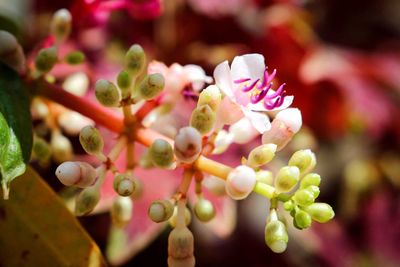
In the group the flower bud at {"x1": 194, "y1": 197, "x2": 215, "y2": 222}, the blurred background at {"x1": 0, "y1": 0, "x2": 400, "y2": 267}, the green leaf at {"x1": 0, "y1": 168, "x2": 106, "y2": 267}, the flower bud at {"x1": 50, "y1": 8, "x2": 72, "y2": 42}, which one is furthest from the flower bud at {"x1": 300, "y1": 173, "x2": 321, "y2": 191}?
the blurred background at {"x1": 0, "y1": 0, "x2": 400, "y2": 267}

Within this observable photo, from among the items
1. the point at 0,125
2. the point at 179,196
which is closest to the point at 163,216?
the point at 179,196

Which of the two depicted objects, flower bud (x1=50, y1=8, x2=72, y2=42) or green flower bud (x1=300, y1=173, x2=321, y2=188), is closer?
green flower bud (x1=300, y1=173, x2=321, y2=188)

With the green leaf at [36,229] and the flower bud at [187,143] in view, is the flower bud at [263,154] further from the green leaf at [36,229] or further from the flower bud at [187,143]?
the green leaf at [36,229]

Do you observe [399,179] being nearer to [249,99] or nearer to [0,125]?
[249,99]

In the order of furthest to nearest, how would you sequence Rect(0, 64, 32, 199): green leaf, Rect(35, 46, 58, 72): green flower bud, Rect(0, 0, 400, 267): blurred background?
Rect(0, 0, 400, 267): blurred background
Rect(35, 46, 58, 72): green flower bud
Rect(0, 64, 32, 199): green leaf

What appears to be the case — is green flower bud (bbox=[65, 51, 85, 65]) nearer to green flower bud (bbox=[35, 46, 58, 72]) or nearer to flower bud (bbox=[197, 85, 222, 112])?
green flower bud (bbox=[35, 46, 58, 72])

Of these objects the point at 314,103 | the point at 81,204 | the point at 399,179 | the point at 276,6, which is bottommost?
the point at 399,179
